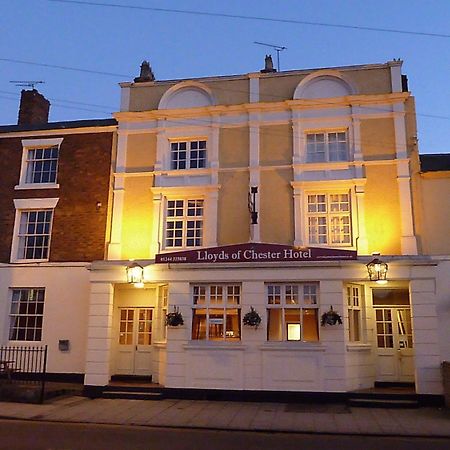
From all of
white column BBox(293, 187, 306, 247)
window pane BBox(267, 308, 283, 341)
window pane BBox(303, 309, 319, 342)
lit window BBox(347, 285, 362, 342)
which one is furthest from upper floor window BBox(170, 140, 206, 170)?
lit window BBox(347, 285, 362, 342)

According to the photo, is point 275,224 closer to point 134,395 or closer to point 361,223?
point 361,223

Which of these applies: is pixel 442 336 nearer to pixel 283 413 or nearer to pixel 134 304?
pixel 283 413

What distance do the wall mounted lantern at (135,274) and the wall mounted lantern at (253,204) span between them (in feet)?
12.3

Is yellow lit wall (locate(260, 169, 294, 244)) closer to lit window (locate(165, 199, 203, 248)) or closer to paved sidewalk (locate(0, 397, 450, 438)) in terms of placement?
lit window (locate(165, 199, 203, 248))

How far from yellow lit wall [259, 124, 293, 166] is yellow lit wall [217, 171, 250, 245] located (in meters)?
0.91

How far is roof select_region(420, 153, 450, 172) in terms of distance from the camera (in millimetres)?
→ 16378

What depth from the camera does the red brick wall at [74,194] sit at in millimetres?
17266

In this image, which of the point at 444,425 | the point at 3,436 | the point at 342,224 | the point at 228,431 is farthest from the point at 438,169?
the point at 3,436

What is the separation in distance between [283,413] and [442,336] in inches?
219

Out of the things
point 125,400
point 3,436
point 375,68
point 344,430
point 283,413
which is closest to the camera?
point 3,436

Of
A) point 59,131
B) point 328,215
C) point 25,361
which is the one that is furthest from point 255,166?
point 25,361

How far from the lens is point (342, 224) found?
52.6 ft

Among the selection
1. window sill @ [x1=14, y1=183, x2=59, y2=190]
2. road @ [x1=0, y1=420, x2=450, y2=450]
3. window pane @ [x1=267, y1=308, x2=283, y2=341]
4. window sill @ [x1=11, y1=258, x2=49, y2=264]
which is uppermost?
window sill @ [x1=14, y1=183, x2=59, y2=190]

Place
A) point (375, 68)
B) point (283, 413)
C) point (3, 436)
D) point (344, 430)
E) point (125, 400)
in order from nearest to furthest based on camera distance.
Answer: point (3, 436) < point (344, 430) < point (283, 413) < point (125, 400) < point (375, 68)
